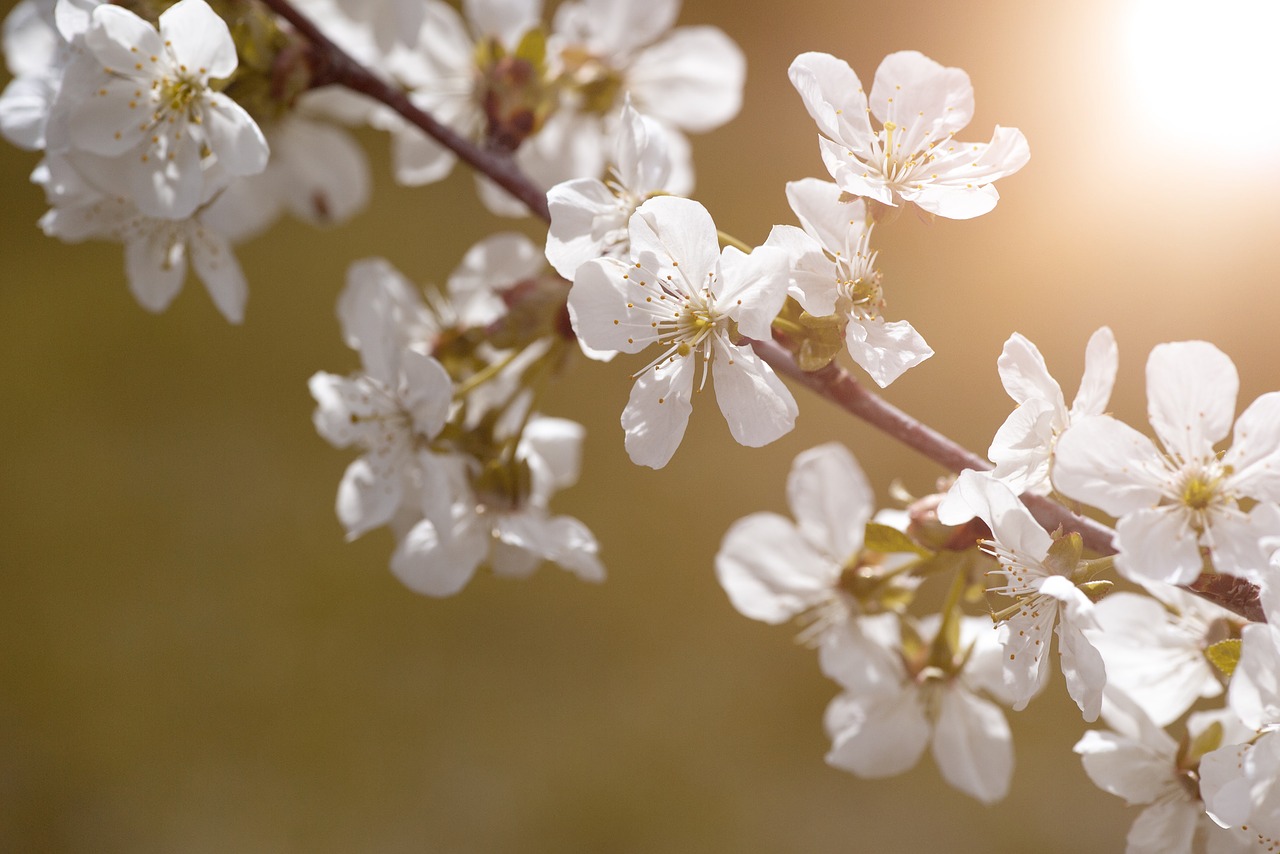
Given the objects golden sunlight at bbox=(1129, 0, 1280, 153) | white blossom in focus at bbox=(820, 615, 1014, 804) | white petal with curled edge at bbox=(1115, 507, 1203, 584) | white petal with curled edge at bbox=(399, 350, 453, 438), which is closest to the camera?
white petal with curled edge at bbox=(1115, 507, 1203, 584)

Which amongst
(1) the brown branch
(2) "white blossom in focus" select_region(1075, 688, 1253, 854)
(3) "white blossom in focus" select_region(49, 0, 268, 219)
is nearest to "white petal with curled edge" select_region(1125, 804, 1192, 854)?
(2) "white blossom in focus" select_region(1075, 688, 1253, 854)

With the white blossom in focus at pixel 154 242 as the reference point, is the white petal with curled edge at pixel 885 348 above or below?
above

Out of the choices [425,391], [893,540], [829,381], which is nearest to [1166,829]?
[893,540]

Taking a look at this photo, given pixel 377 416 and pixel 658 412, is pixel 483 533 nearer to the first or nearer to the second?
pixel 377 416

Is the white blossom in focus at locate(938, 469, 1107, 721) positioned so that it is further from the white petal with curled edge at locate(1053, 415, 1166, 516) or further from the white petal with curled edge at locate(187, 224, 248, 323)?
the white petal with curled edge at locate(187, 224, 248, 323)

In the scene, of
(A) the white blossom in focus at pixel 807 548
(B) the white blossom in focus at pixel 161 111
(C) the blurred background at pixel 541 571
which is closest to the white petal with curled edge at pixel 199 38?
(B) the white blossom in focus at pixel 161 111

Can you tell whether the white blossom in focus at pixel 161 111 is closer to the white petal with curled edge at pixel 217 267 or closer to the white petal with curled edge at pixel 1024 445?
the white petal with curled edge at pixel 217 267

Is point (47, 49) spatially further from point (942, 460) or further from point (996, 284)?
point (996, 284)
